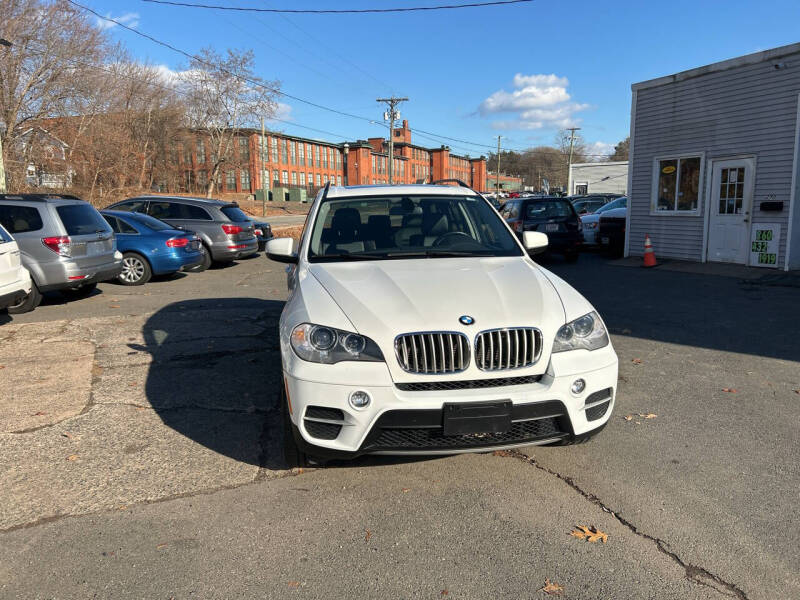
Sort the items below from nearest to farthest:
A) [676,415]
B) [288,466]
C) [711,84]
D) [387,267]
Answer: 1. [288,466]
2. [387,267]
3. [676,415]
4. [711,84]

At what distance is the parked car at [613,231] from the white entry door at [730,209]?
283 cm

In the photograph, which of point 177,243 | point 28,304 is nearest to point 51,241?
point 28,304

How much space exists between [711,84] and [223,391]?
1273 cm

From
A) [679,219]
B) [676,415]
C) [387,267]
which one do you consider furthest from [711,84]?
[387,267]

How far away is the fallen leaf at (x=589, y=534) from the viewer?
290 cm

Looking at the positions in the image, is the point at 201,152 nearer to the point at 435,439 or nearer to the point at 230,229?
the point at 230,229

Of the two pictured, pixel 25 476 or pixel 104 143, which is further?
pixel 104 143

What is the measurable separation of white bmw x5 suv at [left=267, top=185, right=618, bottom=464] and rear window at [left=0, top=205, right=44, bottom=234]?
22.8 ft

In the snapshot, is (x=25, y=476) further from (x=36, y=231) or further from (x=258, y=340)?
(x=36, y=231)

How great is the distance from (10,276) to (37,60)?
30.2 meters

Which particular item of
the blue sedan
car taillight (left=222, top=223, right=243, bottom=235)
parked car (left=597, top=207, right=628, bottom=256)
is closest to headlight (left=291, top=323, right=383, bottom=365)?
A: the blue sedan

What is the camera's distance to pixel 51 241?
8.63 m

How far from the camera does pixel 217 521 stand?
3096 mm

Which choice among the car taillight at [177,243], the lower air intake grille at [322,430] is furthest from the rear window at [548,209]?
the lower air intake grille at [322,430]
